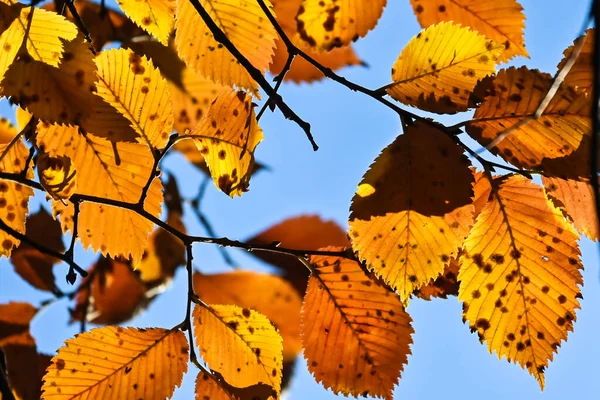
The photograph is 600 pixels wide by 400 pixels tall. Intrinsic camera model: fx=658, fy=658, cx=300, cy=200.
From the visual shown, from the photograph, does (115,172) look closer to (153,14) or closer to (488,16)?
(153,14)

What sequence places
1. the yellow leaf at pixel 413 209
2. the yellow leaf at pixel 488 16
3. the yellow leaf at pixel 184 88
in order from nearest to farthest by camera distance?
1. the yellow leaf at pixel 413 209
2. the yellow leaf at pixel 488 16
3. the yellow leaf at pixel 184 88

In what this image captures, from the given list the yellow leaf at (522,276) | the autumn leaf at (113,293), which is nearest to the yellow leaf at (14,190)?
the yellow leaf at (522,276)

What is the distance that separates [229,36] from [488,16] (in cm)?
38

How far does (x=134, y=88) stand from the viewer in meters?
0.76

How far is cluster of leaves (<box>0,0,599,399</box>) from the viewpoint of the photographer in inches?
26.7

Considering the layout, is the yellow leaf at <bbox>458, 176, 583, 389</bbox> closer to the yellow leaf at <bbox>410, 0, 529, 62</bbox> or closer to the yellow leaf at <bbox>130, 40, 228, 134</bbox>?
the yellow leaf at <bbox>410, 0, 529, 62</bbox>

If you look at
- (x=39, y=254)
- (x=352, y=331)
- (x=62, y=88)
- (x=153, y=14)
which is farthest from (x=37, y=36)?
(x=39, y=254)

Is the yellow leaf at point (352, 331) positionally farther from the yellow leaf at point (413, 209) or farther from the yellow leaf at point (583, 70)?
the yellow leaf at point (583, 70)

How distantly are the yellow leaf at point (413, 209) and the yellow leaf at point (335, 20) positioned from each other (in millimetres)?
351

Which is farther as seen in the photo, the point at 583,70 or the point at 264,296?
the point at 264,296

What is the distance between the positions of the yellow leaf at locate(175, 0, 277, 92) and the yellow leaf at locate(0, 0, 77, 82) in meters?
0.17

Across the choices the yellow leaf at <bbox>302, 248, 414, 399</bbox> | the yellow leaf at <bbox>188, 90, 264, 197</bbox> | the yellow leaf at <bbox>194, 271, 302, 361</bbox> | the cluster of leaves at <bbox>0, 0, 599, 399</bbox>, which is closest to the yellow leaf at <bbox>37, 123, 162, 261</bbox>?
the cluster of leaves at <bbox>0, 0, 599, 399</bbox>

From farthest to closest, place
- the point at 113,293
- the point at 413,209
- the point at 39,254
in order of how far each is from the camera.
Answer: the point at 113,293 → the point at 39,254 → the point at 413,209

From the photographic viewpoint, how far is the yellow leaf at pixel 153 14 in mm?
840
